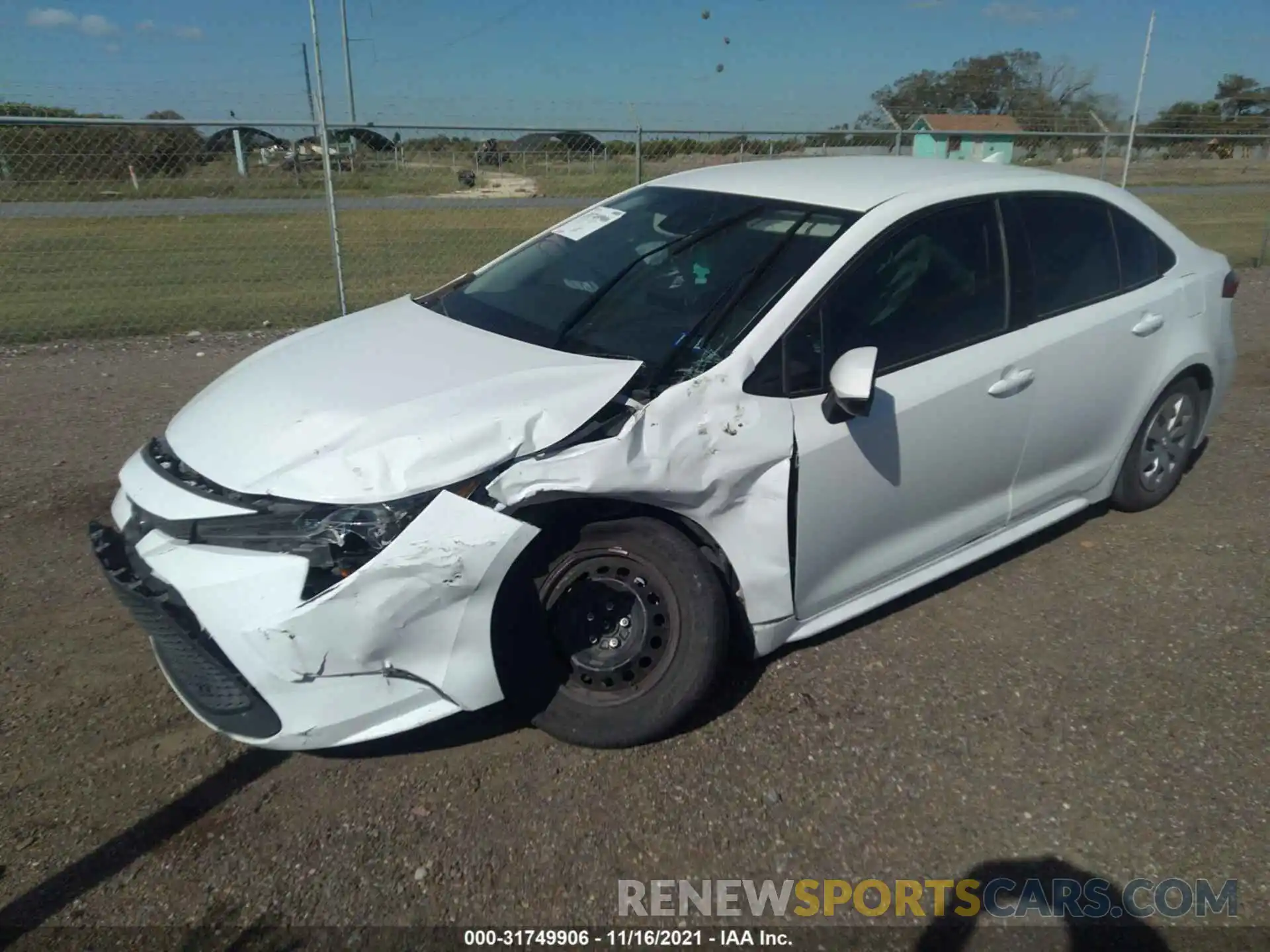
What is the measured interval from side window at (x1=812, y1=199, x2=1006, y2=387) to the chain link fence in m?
6.03

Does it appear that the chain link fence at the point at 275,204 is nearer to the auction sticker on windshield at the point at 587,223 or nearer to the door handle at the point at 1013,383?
the auction sticker on windshield at the point at 587,223

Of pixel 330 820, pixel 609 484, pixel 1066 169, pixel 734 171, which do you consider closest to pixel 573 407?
pixel 609 484

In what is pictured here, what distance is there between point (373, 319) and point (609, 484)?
1585 mm

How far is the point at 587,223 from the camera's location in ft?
13.6

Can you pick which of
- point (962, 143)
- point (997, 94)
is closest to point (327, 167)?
point (962, 143)

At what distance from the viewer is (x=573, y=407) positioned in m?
2.83

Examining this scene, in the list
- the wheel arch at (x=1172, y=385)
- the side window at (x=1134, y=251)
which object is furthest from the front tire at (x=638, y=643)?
the side window at (x=1134, y=251)

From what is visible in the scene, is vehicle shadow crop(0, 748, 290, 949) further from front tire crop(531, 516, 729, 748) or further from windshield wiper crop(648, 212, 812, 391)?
windshield wiper crop(648, 212, 812, 391)

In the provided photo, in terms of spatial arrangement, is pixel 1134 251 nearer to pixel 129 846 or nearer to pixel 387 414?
pixel 387 414

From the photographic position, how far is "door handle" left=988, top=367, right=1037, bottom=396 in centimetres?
353

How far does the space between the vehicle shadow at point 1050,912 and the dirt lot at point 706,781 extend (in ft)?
0.17

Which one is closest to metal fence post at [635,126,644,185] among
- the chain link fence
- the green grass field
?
the chain link fence

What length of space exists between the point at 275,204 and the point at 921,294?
8885 millimetres

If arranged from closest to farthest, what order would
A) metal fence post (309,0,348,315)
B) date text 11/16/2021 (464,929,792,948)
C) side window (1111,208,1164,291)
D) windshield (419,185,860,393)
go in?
1. date text 11/16/2021 (464,929,792,948)
2. windshield (419,185,860,393)
3. side window (1111,208,1164,291)
4. metal fence post (309,0,348,315)
